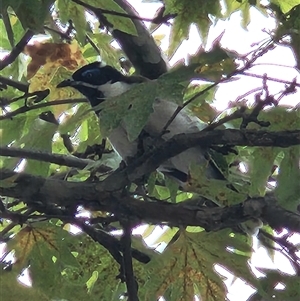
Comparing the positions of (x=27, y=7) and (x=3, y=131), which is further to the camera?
(x=3, y=131)

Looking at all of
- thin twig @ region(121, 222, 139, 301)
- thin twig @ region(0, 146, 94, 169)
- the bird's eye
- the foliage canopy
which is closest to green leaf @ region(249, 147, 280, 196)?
the foliage canopy

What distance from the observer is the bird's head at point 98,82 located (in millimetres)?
1808

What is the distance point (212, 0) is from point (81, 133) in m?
0.60

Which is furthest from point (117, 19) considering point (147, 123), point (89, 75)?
point (89, 75)

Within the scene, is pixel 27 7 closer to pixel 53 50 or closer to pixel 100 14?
pixel 100 14

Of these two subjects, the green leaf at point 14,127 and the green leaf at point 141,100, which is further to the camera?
the green leaf at point 14,127

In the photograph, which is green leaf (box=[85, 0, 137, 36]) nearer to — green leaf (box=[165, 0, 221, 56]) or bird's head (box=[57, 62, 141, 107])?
green leaf (box=[165, 0, 221, 56])

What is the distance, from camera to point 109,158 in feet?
5.33

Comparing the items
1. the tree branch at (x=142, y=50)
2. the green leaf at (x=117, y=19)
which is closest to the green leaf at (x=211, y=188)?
the green leaf at (x=117, y=19)

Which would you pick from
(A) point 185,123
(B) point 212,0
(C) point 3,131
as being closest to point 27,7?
(B) point 212,0

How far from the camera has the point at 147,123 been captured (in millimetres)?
1752

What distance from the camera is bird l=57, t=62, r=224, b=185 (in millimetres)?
1672

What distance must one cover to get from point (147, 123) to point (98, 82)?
11.2 inches

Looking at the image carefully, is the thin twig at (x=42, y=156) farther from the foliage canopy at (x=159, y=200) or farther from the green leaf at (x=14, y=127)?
the green leaf at (x=14, y=127)
